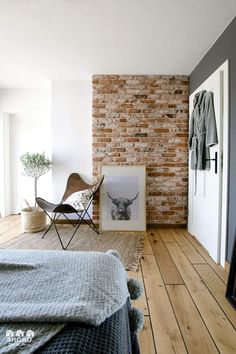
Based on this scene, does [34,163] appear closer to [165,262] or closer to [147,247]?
[147,247]

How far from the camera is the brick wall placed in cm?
387

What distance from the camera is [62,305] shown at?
69cm

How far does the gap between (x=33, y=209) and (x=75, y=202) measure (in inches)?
31.4

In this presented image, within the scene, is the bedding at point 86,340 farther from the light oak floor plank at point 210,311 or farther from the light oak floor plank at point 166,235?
the light oak floor plank at point 166,235

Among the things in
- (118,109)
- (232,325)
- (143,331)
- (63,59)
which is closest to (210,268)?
(232,325)

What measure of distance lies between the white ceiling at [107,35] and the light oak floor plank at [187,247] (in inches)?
92.6

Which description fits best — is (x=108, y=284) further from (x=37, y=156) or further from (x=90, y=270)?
(x=37, y=156)

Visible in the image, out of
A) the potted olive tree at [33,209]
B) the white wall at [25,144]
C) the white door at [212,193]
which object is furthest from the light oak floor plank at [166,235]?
the white wall at [25,144]

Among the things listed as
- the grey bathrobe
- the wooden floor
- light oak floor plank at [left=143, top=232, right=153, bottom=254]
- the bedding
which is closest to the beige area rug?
light oak floor plank at [left=143, top=232, right=153, bottom=254]

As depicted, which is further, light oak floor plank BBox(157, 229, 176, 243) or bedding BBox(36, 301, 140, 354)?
light oak floor plank BBox(157, 229, 176, 243)

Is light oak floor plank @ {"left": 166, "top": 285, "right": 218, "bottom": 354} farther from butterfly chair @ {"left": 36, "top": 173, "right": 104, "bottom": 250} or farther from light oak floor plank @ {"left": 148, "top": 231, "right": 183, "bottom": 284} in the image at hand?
butterfly chair @ {"left": 36, "top": 173, "right": 104, "bottom": 250}

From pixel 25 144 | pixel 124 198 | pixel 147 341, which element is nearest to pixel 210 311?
pixel 147 341

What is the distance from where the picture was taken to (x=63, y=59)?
325 centimetres

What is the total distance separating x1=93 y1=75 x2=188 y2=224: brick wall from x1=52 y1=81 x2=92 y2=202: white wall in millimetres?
196
